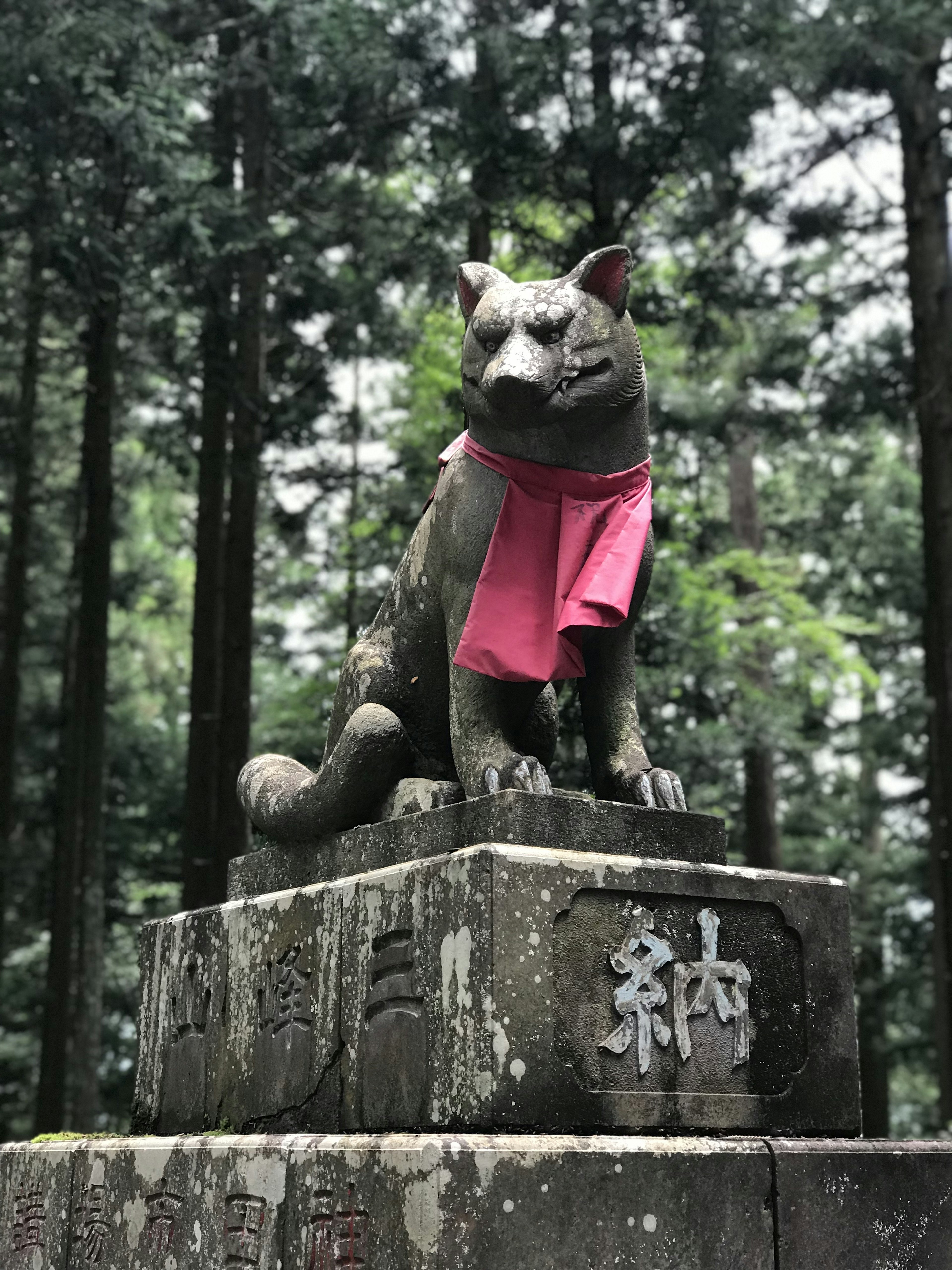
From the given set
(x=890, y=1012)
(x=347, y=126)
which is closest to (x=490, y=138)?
(x=347, y=126)

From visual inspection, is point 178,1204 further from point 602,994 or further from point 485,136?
point 485,136

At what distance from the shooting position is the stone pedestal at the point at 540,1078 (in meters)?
2.97

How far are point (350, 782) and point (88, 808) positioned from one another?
8000 millimetres

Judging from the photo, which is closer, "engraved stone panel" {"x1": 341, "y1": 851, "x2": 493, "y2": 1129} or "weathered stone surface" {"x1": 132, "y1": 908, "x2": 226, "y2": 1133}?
"engraved stone panel" {"x1": 341, "y1": 851, "x2": 493, "y2": 1129}

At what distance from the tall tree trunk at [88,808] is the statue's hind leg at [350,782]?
7.28m

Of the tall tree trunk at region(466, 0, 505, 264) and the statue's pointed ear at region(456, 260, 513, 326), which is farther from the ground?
the tall tree trunk at region(466, 0, 505, 264)

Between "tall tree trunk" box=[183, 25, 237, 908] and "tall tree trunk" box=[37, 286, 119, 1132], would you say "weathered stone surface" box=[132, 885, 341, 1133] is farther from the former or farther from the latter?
"tall tree trunk" box=[37, 286, 119, 1132]

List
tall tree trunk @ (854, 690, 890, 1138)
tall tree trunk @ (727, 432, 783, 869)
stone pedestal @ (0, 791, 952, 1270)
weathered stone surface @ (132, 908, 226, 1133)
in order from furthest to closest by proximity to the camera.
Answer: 1. tall tree trunk @ (854, 690, 890, 1138)
2. tall tree trunk @ (727, 432, 783, 869)
3. weathered stone surface @ (132, 908, 226, 1133)
4. stone pedestal @ (0, 791, 952, 1270)

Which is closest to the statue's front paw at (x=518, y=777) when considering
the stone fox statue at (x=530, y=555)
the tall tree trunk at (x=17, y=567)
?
the stone fox statue at (x=530, y=555)

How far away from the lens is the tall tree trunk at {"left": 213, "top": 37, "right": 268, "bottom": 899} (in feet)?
32.1

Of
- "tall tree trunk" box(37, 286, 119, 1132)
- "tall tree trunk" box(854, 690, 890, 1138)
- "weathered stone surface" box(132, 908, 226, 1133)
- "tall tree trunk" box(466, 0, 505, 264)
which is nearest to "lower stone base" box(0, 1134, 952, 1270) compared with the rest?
"weathered stone surface" box(132, 908, 226, 1133)

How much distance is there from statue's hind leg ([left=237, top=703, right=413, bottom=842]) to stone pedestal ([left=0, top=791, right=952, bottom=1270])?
0.39 feet

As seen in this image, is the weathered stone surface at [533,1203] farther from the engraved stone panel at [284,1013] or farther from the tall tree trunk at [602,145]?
the tall tree trunk at [602,145]

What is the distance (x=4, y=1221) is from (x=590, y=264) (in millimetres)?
3646
